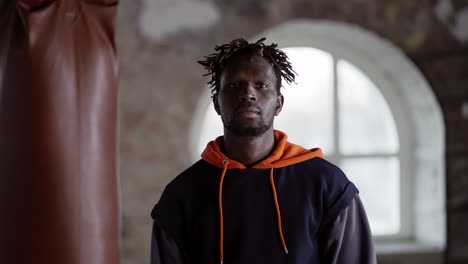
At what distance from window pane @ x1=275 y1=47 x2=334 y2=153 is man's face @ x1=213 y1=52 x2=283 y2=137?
1179 millimetres

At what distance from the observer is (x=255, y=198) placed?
3.18 feet

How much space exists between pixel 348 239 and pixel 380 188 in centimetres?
128

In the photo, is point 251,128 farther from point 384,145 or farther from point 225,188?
point 384,145

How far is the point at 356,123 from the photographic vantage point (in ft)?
7.18

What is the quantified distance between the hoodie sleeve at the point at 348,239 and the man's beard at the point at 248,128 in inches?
6.9

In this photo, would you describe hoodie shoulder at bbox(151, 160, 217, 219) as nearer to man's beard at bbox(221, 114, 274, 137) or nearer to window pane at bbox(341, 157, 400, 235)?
man's beard at bbox(221, 114, 274, 137)

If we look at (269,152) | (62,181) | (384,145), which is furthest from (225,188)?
(384,145)

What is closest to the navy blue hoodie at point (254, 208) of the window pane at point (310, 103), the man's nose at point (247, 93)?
the man's nose at point (247, 93)

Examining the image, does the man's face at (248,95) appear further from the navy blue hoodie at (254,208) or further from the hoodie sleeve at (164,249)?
the hoodie sleeve at (164,249)

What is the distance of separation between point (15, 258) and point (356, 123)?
1.37 m

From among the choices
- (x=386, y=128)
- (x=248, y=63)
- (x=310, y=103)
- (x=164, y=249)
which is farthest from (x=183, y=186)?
(x=386, y=128)

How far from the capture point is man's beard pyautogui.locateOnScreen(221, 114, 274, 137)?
0.96 metres

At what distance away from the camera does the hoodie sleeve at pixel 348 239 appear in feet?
3.21

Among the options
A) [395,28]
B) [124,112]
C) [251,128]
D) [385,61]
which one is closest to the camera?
[251,128]
